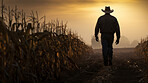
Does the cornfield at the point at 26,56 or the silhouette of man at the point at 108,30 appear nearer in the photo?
the cornfield at the point at 26,56

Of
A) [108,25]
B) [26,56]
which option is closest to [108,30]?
[108,25]

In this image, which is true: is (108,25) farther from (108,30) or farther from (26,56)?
(26,56)

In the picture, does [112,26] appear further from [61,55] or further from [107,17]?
[61,55]

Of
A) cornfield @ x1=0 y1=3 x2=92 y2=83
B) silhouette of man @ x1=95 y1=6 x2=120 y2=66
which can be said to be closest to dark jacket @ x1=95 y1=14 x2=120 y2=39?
silhouette of man @ x1=95 y1=6 x2=120 y2=66

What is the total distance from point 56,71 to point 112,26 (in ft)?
15.7

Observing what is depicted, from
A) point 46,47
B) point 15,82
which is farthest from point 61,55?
point 15,82

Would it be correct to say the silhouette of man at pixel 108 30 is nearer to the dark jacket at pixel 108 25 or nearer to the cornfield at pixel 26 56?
the dark jacket at pixel 108 25

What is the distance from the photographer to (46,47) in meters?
6.46

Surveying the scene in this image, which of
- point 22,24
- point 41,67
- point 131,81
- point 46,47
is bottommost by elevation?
point 131,81

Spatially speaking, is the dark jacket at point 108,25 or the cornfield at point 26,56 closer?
the cornfield at point 26,56

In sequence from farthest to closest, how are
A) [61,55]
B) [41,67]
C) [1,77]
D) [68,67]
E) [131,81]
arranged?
1. [68,67]
2. [61,55]
3. [131,81]
4. [41,67]
5. [1,77]

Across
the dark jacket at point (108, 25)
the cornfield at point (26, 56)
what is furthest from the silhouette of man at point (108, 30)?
the cornfield at point (26, 56)

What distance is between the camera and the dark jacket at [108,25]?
10.5 m

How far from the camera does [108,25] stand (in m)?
10.5
